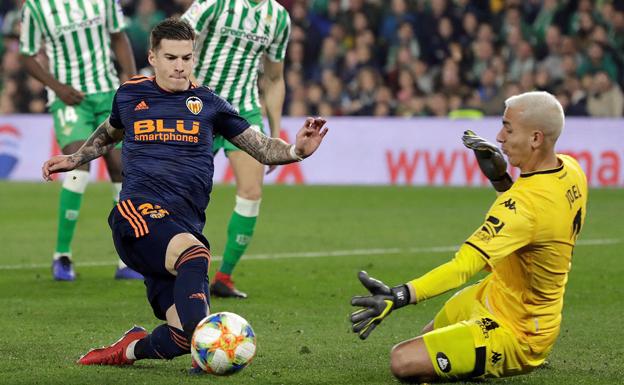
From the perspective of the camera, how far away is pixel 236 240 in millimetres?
8727

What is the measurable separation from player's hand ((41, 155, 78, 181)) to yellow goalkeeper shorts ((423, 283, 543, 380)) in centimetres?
201

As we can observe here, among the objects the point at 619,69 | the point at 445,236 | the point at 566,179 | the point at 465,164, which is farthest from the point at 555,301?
the point at 619,69

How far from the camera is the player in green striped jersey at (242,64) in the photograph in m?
8.75

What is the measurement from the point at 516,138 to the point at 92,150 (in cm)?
222

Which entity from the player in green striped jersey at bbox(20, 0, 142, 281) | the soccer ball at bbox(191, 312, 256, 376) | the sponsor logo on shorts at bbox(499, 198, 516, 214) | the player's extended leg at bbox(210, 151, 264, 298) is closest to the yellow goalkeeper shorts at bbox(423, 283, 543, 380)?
the sponsor logo on shorts at bbox(499, 198, 516, 214)

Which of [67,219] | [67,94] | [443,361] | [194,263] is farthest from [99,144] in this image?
[67,94]

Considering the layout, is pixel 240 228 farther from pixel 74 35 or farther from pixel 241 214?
pixel 74 35

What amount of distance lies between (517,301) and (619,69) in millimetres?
15270

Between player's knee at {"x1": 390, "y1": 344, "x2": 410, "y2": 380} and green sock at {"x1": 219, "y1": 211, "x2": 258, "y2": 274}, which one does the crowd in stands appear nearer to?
green sock at {"x1": 219, "y1": 211, "x2": 258, "y2": 274}

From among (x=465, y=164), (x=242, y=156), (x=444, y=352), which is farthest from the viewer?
(x=465, y=164)

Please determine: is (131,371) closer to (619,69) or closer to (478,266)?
(478,266)

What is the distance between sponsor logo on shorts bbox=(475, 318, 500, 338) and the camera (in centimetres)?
551

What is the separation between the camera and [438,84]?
20.6 meters

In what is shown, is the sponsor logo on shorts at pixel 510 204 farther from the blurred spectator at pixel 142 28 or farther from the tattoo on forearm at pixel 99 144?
the blurred spectator at pixel 142 28
